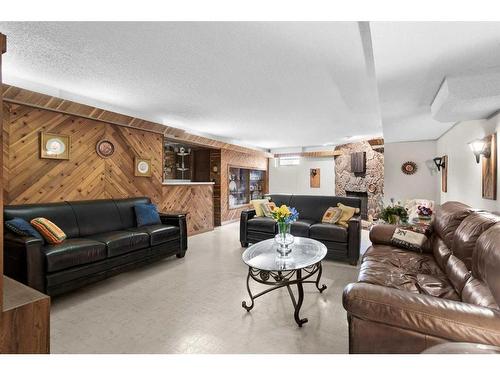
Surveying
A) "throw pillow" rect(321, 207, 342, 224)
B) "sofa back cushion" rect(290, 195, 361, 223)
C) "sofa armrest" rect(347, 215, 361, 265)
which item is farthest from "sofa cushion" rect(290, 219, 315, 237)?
"sofa armrest" rect(347, 215, 361, 265)

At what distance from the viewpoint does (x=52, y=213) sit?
10.3 feet

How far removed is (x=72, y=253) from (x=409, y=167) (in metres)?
6.58

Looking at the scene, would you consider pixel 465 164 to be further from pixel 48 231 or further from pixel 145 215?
pixel 48 231

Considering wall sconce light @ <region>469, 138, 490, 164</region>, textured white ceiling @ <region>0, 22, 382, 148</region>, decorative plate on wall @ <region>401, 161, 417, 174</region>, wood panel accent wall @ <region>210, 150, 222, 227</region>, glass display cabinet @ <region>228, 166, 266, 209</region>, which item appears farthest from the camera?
glass display cabinet @ <region>228, 166, 266, 209</region>

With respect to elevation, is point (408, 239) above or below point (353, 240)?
above

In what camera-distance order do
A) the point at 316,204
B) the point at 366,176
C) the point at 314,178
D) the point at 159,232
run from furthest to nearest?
the point at 314,178 → the point at 366,176 → the point at 316,204 → the point at 159,232

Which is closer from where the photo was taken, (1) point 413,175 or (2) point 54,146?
(2) point 54,146

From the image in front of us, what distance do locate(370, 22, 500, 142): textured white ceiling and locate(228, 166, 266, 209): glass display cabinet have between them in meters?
5.21

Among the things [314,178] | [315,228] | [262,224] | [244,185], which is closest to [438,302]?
[315,228]

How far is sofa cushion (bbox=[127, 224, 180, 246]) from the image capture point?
353 cm

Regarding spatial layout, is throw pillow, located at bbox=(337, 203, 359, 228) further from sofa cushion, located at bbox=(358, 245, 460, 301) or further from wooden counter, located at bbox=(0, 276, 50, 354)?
wooden counter, located at bbox=(0, 276, 50, 354)

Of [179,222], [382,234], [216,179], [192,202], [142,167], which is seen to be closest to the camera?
[382,234]
